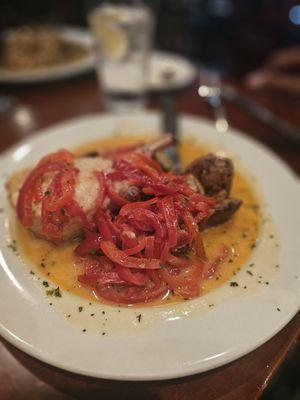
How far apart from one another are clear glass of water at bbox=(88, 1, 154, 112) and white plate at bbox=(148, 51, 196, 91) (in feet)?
0.70

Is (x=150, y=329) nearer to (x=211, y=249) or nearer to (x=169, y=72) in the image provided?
(x=211, y=249)

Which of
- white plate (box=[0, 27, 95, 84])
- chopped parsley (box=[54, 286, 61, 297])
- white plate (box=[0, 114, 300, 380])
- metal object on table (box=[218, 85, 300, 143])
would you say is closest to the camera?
white plate (box=[0, 114, 300, 380])

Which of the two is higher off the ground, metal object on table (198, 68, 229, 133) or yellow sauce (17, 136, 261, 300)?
metal object on table (198, 68, 229, 133)

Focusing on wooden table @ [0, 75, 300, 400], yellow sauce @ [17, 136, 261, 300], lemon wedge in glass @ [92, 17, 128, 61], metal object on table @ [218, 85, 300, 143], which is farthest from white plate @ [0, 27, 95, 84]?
wooden table @ [0, 75, 300, 400]

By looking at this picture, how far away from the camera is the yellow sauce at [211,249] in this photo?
152 centimetres

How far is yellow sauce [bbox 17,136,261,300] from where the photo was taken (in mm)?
1524

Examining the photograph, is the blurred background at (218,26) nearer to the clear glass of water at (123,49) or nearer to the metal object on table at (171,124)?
the clear glass of water at (123,49)

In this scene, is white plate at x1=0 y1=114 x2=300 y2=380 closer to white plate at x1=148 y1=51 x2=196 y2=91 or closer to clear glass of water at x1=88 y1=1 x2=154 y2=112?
clear glass of water at x1=88 y1=1 x2=154 y2=112

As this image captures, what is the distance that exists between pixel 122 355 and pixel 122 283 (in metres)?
0.32

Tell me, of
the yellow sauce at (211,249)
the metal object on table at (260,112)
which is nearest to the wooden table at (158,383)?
the yellow sauce at (211,249)

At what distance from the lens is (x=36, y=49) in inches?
140

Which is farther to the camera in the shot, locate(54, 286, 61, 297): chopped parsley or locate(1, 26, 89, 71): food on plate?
locate(1, 26, 89, 71): food on plate

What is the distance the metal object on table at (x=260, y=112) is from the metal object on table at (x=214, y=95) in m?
0.05

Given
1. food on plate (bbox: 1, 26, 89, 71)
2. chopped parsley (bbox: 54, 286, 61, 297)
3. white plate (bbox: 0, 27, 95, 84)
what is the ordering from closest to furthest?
chopped parsley (bbox: 54, 286, 61, 297), white plate (bbox: 0, 27, 95, 84), food on plate (bbox: 1, 26, 89, 71)
